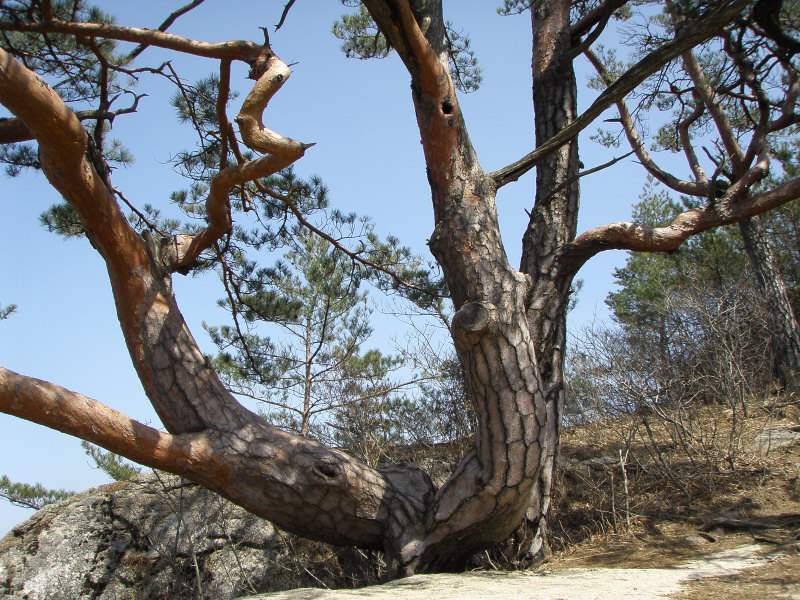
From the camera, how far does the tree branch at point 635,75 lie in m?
3.60

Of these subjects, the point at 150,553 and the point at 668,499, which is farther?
the point at 150,553

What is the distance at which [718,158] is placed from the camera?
488cm

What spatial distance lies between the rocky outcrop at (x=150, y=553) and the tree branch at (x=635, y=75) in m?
3.18

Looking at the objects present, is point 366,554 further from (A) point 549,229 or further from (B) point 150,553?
(A) point 549,229

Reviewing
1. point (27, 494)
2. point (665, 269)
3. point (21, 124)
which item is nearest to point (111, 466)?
point (27, 494)

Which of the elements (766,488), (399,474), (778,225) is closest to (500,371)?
(399,474)

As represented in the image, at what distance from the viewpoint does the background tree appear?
322 centimetres

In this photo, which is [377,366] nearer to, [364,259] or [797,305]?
[364,259]

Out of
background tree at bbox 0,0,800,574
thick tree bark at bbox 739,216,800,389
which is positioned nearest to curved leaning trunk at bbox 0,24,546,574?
background tree at bbox 0,0,800,574

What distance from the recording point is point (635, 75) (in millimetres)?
3867

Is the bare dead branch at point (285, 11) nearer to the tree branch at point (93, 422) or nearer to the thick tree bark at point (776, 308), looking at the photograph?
the tree branch at point (93, 422)

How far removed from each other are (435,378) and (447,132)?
304 centimetres

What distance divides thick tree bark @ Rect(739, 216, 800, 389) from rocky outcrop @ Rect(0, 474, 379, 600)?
21.7ft

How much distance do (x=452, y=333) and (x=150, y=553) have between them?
360 centimetres
